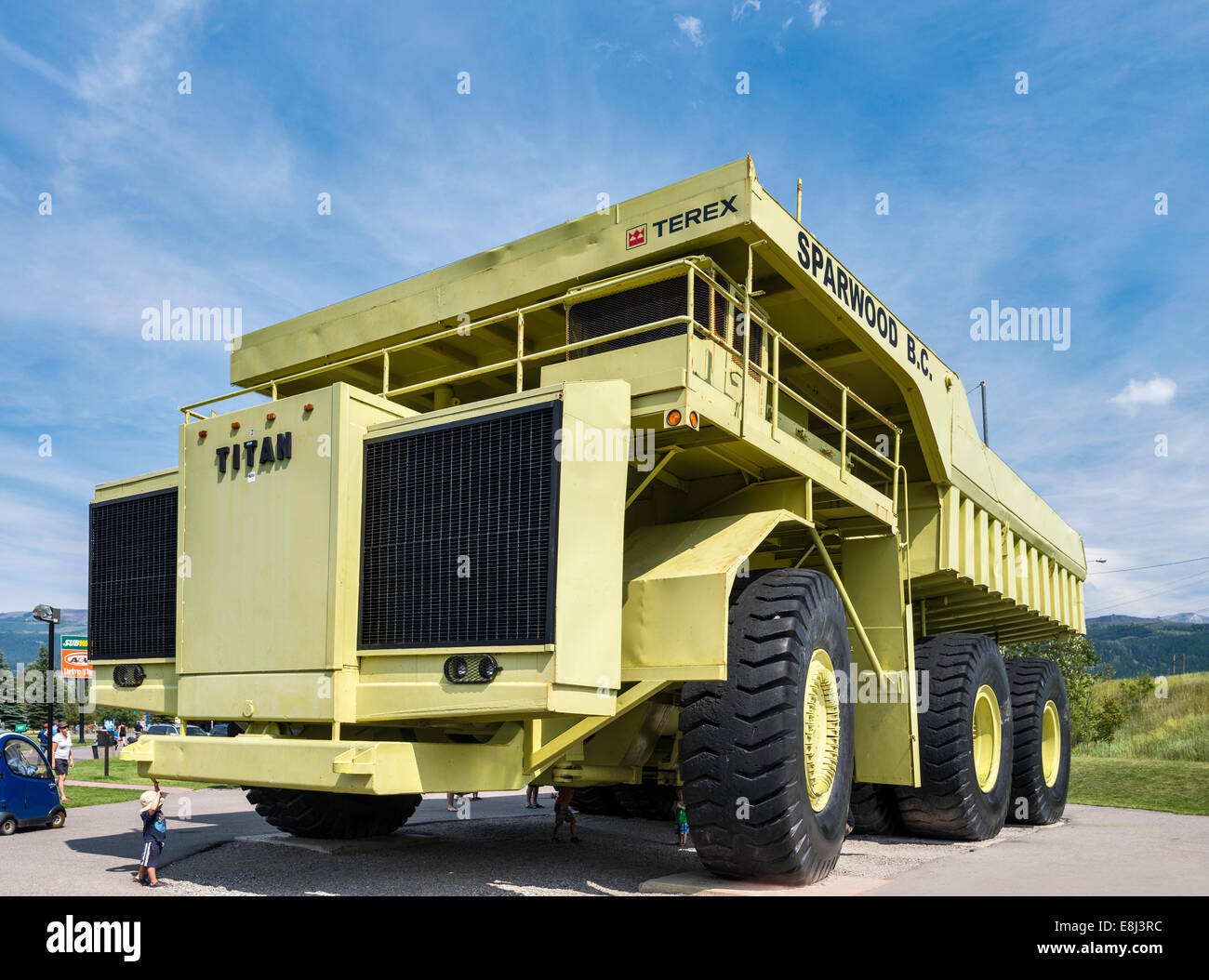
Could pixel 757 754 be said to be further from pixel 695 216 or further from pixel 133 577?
pixel 133 577

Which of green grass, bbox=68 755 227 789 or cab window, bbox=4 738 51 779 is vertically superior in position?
cab window, bbox=4 738 51 779

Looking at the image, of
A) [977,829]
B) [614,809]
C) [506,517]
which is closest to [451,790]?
[506,517]

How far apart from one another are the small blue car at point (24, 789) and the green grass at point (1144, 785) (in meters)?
17.1

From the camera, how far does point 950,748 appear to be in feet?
37.0

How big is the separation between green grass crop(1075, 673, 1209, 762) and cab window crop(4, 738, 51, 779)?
78.6ft

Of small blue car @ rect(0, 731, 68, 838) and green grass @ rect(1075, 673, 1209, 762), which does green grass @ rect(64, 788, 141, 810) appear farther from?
green grass @ rect(1075, 673, 1209, 762)

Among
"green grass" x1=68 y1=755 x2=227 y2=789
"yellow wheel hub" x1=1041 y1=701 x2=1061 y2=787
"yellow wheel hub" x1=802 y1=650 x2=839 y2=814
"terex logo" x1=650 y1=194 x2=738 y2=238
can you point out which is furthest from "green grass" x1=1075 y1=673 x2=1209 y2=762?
"green grass" x1=68 y1=755 x2=227 y2=789

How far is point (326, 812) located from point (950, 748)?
6773 mm

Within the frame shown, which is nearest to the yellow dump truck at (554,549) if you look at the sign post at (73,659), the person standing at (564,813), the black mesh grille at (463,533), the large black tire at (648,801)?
the black mesh grille at (463,533)

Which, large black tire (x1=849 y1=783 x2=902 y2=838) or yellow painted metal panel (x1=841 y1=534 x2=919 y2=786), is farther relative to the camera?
large black tire (x1=849 y1=783 x2=902 y2=838)

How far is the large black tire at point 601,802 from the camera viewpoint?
14750 millimetres

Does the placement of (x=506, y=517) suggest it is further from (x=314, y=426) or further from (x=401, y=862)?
(x=401, y=862)

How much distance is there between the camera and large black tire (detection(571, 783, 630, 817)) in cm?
1475
